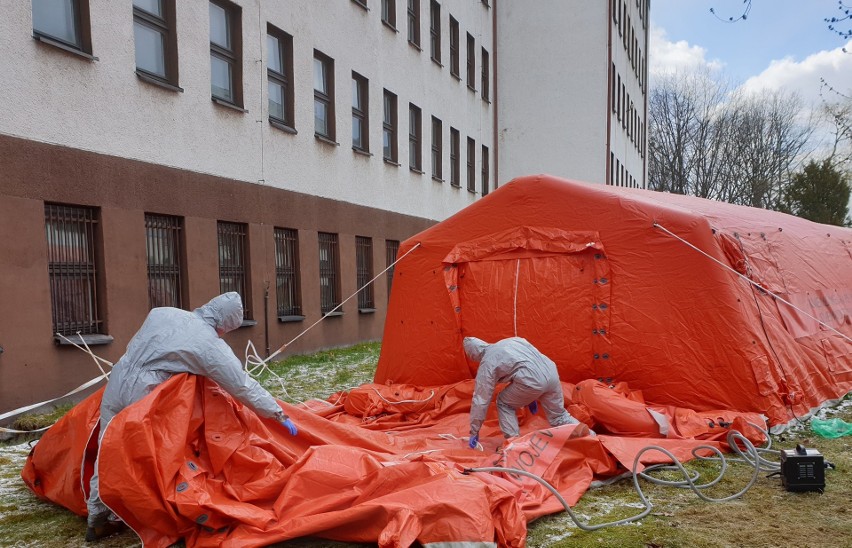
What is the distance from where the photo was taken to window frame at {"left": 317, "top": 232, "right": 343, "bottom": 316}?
41.3ft

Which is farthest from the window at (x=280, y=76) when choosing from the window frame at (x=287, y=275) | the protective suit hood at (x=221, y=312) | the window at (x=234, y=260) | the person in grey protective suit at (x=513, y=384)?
the protective suit hood at (x=221, y=312)

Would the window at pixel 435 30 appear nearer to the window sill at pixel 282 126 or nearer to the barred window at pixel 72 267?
the window sill at pixel 282 126

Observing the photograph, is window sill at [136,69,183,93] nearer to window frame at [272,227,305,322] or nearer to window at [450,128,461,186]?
window frame at [272,227,305,322]

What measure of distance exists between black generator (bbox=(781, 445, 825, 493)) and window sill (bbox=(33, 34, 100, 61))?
24.7ft

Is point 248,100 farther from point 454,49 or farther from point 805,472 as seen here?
point 454,49

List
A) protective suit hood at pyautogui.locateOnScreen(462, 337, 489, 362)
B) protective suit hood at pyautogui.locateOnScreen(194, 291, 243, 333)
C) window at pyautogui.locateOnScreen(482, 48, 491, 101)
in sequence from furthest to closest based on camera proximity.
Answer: window at pyautogui.locateOnScreen(482, 48, 491, 101), protective suit hood at pyautogui.locateOnScreen(462, 337, 489, 362), protective suit hood at pyautogui.locateOnScreen(194, 291, 243, 333)

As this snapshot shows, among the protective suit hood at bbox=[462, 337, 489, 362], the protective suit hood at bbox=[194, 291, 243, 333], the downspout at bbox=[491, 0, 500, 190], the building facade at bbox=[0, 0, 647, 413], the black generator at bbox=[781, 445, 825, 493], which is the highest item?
the downspout at bbox=[491, 0, 500, 190]

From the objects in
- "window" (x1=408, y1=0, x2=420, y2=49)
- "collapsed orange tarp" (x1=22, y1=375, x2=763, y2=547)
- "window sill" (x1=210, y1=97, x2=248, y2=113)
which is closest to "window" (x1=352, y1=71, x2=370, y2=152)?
"window" (x1=408, y1=0, x2=420, y2=49)

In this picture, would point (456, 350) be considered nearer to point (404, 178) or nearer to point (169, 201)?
point (169, 201)

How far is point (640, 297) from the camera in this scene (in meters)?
6.22

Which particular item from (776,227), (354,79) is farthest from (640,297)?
(354,79)

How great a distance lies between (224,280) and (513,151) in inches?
547

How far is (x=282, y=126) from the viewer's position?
1100 cm

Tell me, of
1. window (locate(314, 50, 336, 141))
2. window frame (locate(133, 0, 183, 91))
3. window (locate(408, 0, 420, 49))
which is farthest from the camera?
window (locate(408, 0, 420, 49))
